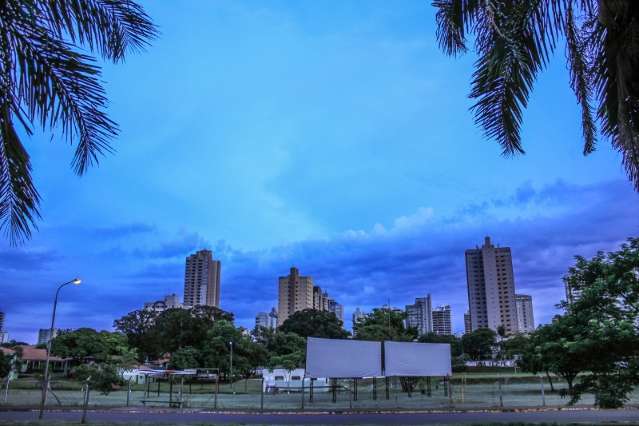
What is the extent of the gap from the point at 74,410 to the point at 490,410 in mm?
19312

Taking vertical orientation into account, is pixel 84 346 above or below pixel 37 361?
above

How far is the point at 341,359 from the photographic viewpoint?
30562 mm

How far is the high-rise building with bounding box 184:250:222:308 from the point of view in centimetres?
18488

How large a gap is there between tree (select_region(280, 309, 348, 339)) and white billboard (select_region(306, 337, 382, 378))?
209 feet

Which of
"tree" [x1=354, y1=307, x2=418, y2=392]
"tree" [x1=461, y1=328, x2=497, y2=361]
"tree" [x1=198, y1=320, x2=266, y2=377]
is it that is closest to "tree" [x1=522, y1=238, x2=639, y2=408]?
"tree" [x1=354, y1=307, x2=418, y2=392]

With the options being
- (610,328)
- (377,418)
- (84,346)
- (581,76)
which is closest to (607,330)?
(610,328)

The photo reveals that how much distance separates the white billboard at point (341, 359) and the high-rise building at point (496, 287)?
14435 centimetres

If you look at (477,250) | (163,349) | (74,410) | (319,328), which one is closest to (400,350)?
(74,410)

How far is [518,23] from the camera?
595 centimetres

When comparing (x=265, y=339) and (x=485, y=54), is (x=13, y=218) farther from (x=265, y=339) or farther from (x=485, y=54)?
(x=265, y=339)

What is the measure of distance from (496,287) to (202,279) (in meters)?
96.4

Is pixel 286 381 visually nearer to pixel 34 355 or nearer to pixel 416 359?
pixel 416 359

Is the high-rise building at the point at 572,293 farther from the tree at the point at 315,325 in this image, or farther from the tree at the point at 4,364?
the tree at the point at 315,325

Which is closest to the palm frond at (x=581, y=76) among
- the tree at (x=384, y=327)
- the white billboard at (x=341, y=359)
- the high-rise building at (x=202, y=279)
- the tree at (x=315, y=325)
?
the white billboard at (x=341, y=359)
